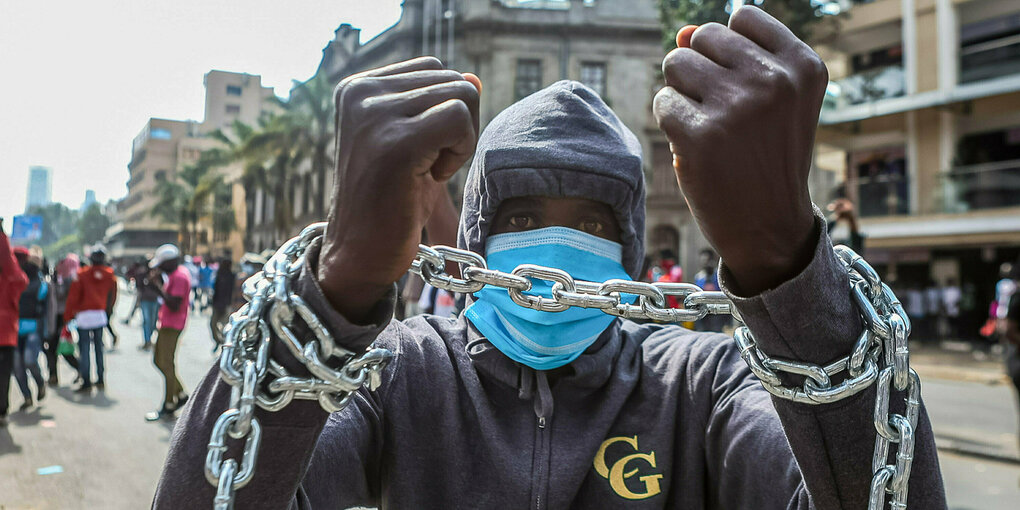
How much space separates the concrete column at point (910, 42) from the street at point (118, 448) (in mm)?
12275

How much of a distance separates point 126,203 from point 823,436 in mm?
119226

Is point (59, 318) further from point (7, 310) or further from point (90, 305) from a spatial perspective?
point (7, 310)

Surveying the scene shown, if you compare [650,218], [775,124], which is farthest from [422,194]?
[650,218]

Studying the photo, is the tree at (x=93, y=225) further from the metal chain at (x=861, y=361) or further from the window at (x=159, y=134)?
the metal chain at (x=861, y=361)

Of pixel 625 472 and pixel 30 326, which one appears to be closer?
pixel 625 472

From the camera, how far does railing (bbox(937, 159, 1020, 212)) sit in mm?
18031

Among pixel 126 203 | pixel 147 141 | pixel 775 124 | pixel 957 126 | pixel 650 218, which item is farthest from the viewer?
pixel 126 203

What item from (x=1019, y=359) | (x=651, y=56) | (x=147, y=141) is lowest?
(x=1019, y=359)

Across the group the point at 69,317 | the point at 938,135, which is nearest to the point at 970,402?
the point at 69,317

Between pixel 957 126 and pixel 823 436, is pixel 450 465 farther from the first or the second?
pixel 957 126

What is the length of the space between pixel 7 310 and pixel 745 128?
822 centimetres

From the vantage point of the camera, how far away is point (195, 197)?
49625mm

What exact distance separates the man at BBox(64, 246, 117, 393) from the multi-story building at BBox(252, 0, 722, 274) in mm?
18362

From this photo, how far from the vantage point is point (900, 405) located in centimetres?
107
